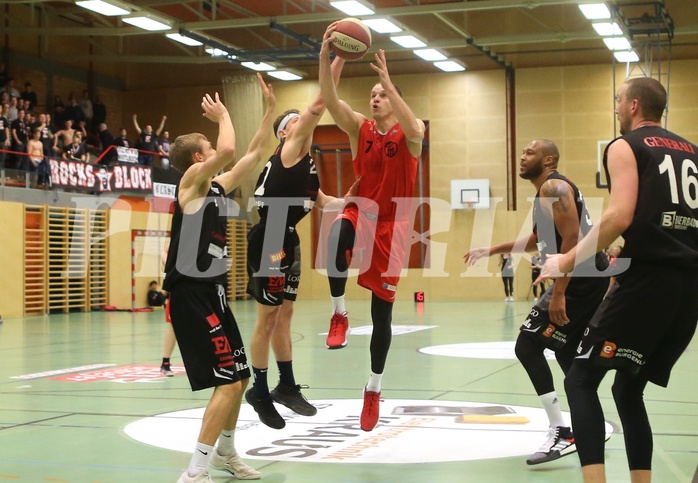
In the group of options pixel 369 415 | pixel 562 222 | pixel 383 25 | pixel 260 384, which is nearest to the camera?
pixel 562 222

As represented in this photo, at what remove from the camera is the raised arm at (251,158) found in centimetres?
589

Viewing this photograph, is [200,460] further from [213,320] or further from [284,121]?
[284,121]

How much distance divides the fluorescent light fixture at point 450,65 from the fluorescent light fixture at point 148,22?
8974 mm

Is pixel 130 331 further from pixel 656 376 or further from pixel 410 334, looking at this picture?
pixel 656 376

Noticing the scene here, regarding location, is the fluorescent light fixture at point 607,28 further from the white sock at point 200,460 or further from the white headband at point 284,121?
the white sock at point 200,460

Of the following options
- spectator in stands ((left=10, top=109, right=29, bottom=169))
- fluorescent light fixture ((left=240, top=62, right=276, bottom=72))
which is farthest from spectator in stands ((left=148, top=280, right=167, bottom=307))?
fluorescent light fixture ((left=240, top=62, right=276, bottom=72))

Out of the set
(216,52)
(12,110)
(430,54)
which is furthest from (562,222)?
(216,52)

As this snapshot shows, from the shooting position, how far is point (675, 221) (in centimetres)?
425

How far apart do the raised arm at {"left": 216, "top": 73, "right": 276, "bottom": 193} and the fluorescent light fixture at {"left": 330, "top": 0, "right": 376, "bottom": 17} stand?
15.3 metres

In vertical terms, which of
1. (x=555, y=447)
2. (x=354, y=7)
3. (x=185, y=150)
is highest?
(x=354, y=7)

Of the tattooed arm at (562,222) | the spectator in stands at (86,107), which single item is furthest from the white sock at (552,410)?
the spectator in stands at (86,107)

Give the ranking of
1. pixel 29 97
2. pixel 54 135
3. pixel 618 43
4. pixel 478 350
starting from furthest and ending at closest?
pixel 618 43
pixel 29 97
pixel 54 135
pixel 478 350

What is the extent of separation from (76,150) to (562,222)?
19968 mm

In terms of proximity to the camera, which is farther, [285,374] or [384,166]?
[285,374]
